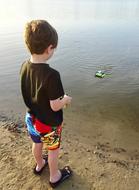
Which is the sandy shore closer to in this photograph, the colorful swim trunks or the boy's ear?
the colorful swim trunks

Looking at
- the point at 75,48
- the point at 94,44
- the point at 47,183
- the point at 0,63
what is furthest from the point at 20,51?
the point at 47,183

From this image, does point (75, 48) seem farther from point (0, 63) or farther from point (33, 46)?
point (33, 46)

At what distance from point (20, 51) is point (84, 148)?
792 cm

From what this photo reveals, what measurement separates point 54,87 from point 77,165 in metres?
1.78

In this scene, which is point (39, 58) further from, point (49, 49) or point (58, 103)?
point (58, 103)

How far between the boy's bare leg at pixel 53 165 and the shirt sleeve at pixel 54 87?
0.92m

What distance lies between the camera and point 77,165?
413 centimetres

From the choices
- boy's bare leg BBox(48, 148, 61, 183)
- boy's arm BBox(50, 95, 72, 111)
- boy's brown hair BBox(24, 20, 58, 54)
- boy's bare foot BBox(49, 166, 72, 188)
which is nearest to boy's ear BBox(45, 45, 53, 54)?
boy's brown hair BBox(24, 20, 58, 54)

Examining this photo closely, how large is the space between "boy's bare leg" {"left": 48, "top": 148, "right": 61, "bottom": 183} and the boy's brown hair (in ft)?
4.61

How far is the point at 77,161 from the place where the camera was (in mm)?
4242

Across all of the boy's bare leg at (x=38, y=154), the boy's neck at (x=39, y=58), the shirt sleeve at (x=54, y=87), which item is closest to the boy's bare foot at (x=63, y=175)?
the boy's bare leg at (x=38, y=154)

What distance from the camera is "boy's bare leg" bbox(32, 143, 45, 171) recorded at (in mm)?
3633

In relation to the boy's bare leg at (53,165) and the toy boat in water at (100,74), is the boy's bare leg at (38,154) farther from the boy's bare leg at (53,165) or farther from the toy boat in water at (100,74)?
the toy boat in water at (100,74)

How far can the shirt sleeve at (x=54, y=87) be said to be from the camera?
2818 mm
